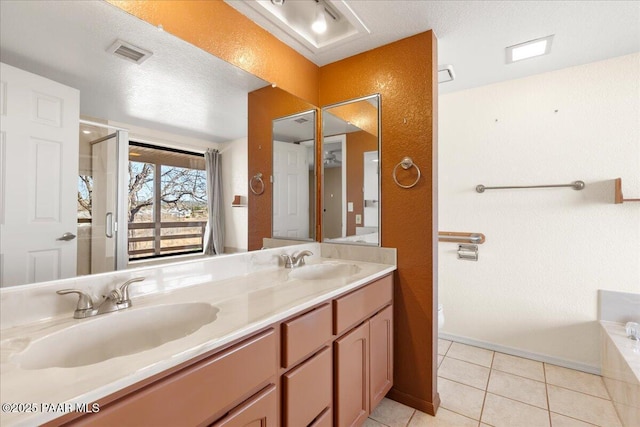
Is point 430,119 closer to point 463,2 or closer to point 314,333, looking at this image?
point 463,2

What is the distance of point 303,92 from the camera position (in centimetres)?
209

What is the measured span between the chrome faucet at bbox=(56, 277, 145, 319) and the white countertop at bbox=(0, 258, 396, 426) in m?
0.04

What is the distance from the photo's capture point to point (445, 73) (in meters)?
2.28

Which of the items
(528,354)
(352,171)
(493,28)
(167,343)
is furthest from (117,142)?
(528,354)

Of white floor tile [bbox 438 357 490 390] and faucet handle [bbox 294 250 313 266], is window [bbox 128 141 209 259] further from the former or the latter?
white floor tile [bbox 438 357 490 390]

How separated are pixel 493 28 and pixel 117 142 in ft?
6.86

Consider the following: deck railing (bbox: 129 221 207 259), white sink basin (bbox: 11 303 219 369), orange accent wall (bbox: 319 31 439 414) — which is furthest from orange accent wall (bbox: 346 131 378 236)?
white sink basin (bbox: 11 303 219 369)

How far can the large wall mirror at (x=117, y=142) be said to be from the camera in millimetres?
944

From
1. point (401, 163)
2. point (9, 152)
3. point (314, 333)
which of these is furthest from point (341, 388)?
point (9, 152)

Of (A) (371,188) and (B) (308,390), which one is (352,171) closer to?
(A) (371,188)

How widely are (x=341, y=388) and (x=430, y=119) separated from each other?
154 cm

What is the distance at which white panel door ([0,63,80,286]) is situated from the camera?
35.0 inches

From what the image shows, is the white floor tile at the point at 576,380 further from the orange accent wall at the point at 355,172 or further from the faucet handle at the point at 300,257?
the faucet handle at the point at 300,257

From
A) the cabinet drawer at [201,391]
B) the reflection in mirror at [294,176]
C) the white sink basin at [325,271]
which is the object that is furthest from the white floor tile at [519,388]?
the cabinet drawer at [201,391]
